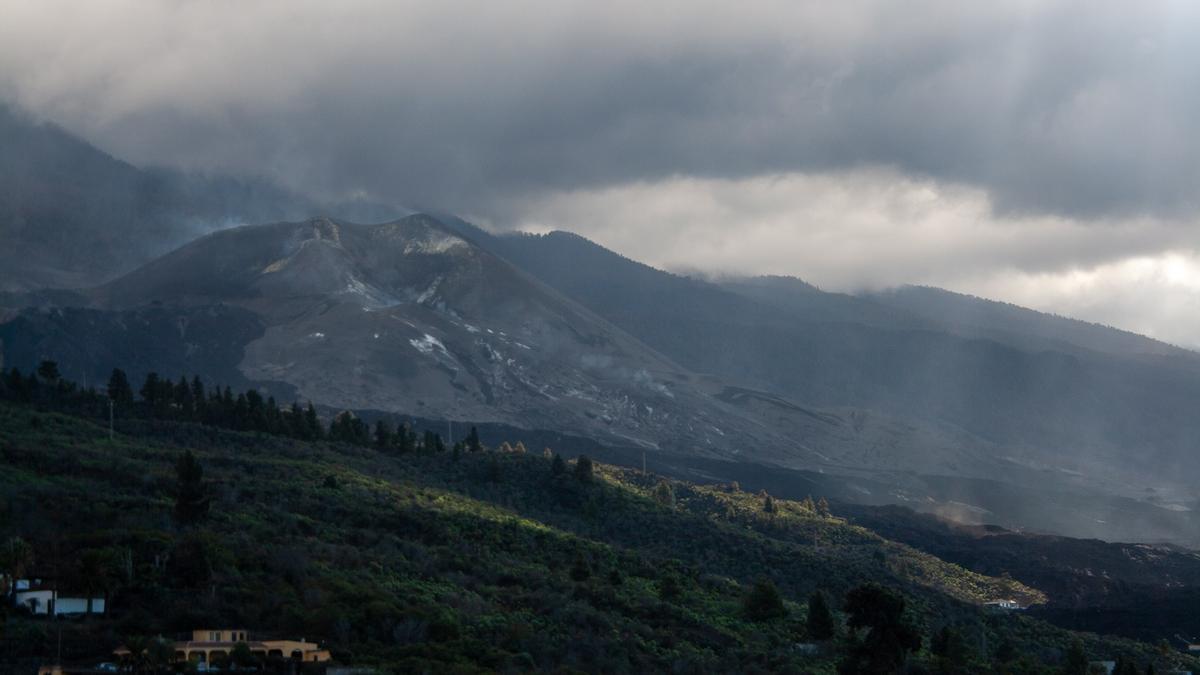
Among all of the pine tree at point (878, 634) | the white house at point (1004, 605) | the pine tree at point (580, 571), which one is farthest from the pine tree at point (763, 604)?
the white house at point (1004, 605)

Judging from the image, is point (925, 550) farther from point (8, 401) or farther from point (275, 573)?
point (275, 573)

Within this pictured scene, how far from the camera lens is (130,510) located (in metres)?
58.3

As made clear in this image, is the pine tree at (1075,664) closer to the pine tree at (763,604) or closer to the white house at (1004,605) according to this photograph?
the pine tree at (763,604)

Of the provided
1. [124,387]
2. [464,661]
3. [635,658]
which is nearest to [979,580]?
[124,387]

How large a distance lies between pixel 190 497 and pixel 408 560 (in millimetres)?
8807

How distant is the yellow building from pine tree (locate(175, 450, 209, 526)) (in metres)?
14.8

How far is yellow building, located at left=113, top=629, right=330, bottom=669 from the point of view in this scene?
41.4 m

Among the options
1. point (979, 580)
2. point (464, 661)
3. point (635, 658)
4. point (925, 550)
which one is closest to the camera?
point (464, 661)

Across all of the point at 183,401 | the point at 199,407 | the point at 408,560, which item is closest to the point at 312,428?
the point at 199,407

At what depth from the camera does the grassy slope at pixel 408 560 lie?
47.5 metres

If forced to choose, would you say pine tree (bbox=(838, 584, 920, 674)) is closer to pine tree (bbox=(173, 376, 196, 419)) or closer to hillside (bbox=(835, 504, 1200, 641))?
hillside (bbox=(835, 504, 1200, 641))

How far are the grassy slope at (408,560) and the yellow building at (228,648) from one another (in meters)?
1.42

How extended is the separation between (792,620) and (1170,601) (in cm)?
4792

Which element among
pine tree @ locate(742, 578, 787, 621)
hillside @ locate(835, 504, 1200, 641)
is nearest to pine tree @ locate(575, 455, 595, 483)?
hillside @ locate(835, 504, 1200, 641)
